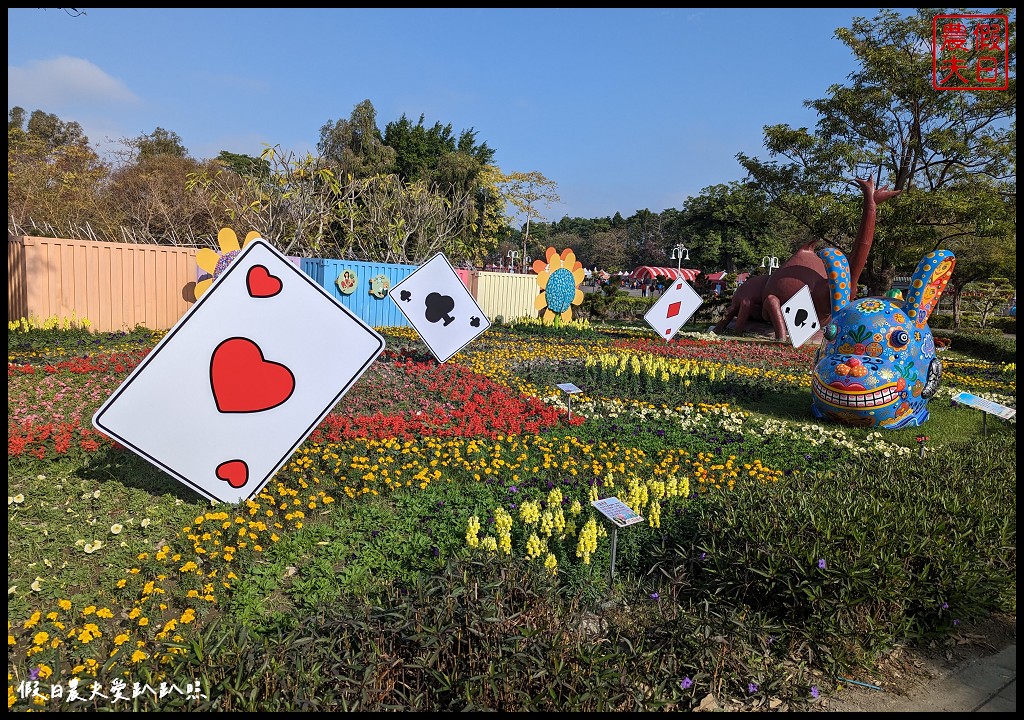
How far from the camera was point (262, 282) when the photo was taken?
4.05 meters

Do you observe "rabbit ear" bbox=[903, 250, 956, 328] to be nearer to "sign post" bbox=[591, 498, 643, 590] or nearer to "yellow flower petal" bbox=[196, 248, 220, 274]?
"sign post" bbox=[591, 498, 643, 590]

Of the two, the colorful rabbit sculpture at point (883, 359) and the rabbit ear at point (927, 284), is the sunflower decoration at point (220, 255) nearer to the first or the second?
the colorful rabbit sculpture at point (883, 359)

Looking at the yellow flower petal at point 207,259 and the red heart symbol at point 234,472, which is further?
the yellow flower petal at point 207,259

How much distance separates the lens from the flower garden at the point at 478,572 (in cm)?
253

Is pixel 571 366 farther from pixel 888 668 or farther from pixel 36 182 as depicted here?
pixel 36 182

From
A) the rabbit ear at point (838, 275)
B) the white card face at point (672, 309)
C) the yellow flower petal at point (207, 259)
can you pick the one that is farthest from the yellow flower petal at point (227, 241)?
the rabbit ear at point (838, 275)

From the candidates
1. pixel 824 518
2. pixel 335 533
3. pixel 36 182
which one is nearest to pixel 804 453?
pixel 824 518

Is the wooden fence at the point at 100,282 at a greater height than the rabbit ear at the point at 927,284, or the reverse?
the rabbit ear at the point at 927,284

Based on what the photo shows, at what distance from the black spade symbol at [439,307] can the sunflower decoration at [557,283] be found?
7499 mm

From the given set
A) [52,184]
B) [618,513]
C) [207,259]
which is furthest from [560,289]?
[52,184]

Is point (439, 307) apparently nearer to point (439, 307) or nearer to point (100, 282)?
point (439, 307)

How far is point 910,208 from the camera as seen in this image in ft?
55.1

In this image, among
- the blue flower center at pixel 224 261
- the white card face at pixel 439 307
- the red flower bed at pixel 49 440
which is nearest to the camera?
the red flower bed at pixel 49 440

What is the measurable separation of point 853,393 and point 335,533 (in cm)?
611
